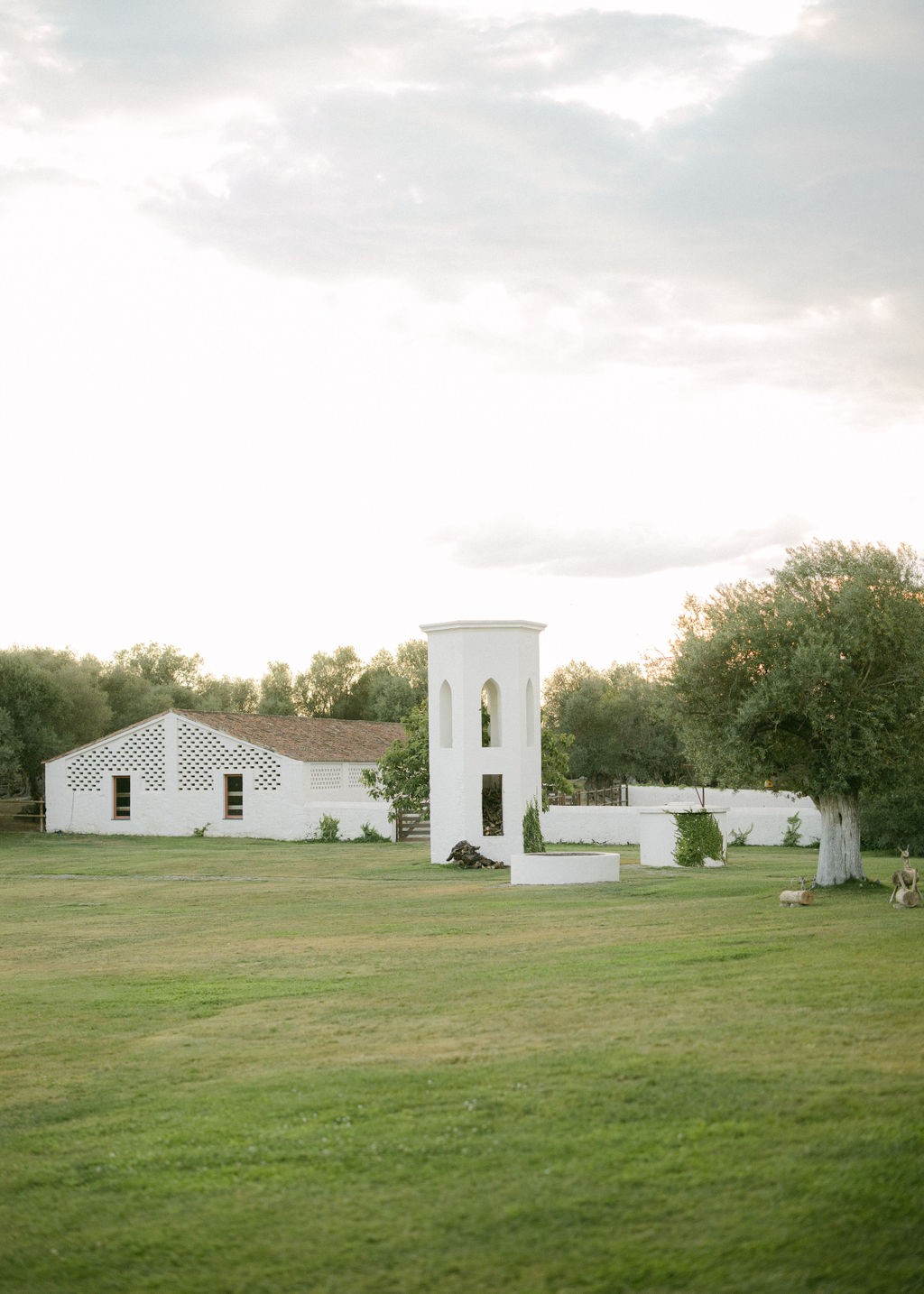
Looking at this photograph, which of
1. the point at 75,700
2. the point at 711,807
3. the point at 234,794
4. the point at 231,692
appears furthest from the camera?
the point at 231,692

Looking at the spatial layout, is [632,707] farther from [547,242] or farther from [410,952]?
Result: [410,952]

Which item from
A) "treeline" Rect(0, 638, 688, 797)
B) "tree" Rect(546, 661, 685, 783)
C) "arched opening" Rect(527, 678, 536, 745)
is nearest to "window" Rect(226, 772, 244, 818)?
"treeline" Rect(0, 638, 688, 797)

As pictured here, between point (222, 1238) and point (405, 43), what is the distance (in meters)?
15.9

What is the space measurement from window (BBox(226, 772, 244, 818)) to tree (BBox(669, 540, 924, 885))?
24.7 m

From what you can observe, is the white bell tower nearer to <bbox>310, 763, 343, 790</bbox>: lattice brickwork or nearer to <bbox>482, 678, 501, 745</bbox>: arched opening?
<bbox>482, 678, 501, 745</bbox>: arched opening

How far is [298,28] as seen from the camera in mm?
16953

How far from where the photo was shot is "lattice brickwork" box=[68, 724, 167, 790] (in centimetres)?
4284

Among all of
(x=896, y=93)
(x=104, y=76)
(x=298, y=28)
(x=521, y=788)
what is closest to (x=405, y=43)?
(x=298, y=28)

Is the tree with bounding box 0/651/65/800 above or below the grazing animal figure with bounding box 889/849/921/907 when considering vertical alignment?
above

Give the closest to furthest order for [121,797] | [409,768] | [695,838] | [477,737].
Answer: [695,838]
[477,737]
[409,768]
[121,797]

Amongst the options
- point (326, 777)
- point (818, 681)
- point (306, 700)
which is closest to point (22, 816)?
point (326, 777)

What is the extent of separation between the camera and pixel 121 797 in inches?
1718

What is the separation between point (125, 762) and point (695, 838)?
919 inches

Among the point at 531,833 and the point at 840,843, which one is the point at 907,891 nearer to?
the point at 840,843
